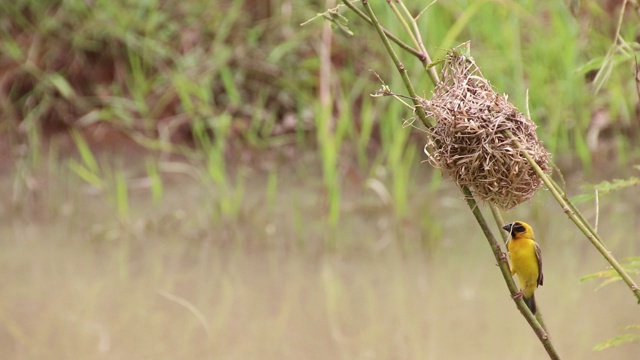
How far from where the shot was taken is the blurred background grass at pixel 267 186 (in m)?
3.33

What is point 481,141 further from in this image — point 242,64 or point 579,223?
point 242,64

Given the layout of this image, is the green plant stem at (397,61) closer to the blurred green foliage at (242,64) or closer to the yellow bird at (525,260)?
the yellow bird at (525,260)

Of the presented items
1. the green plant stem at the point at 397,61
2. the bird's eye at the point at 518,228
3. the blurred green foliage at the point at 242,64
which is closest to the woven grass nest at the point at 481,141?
the green plant stem at the point at 397,61

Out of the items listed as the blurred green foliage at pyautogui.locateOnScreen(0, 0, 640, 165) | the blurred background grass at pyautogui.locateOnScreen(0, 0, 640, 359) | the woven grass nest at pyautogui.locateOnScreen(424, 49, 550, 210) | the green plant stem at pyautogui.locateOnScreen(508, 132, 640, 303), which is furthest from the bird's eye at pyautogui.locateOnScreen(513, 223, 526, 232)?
A: the blurred green foliage at pyautogui.locateOnScreen(0, 0, 640, 165)

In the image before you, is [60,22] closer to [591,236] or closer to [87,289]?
[87,289]

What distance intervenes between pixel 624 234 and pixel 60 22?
320 cm

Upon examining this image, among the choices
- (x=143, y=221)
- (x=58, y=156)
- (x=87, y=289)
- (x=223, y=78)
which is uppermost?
(x=223, y=78)

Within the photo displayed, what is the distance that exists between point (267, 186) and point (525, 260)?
2.81m

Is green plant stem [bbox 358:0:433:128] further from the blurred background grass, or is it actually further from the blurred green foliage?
the blurred green foliage

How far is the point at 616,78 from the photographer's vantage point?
4816 mm

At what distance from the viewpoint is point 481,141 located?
5.54 ft

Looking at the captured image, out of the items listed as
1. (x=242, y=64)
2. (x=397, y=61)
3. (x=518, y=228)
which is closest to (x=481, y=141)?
(x=397, y=61)

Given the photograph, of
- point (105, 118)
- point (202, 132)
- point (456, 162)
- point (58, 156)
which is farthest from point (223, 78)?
point (456, 162)

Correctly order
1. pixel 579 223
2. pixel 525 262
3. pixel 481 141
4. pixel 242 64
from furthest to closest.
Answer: pixel 242 64 < pixel 525 262 < pixel 481 141 < pixel 579 223
